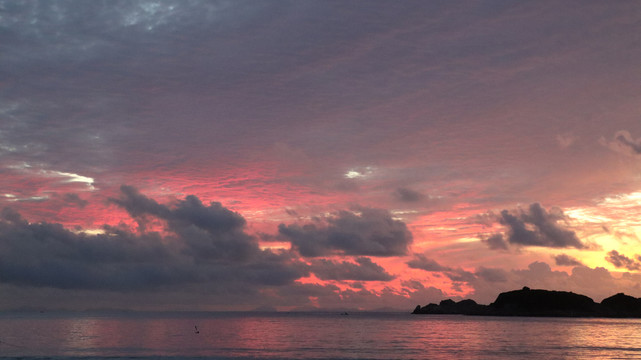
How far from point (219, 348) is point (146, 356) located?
69.4 feet

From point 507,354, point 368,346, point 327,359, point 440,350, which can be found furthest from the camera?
point 368,346

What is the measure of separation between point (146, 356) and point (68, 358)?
13.5 metres

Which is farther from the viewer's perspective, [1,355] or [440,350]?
[440,350]

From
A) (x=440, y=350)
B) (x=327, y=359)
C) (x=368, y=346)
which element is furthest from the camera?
(x=368, y=346)

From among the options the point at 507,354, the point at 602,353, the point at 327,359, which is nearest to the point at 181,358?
the point at 327,359

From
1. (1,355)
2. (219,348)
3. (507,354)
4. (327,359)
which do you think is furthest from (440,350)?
(1,355)

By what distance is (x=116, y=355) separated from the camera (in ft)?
311

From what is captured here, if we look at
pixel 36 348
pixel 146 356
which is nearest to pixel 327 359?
pixel 146 356

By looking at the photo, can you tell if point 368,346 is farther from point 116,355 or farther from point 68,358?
point 68,358

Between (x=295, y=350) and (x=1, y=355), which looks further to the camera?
(x=295, y=350)

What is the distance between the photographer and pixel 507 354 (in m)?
99.8

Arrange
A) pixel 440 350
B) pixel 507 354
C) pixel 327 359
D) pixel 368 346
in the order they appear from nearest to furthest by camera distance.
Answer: pixel 327 359, pixel 507 354, pixel 440 350, pixel 368 346

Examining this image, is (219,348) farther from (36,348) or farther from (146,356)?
(36,348)

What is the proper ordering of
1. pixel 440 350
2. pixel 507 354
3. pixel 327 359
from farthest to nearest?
pixel 440 350 < pixel 507 354 < pixel 327 359
